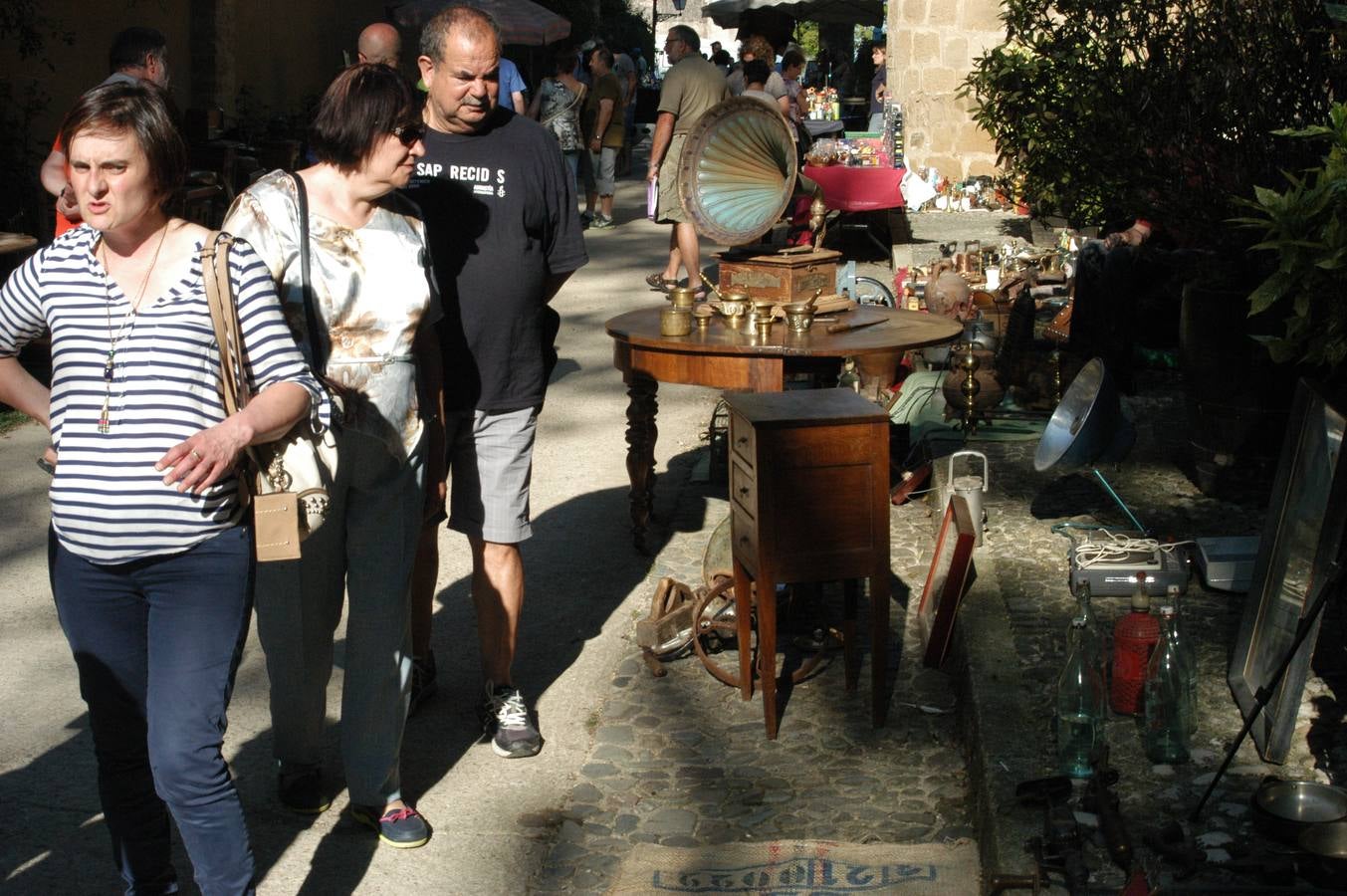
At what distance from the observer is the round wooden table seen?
17.4 ft

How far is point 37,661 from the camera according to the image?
200 inches

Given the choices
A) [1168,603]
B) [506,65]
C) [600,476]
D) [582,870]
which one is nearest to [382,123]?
[582,870]

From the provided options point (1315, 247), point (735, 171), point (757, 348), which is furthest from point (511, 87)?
point (1315, 247)

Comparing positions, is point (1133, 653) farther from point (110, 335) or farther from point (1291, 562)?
point (110, 335)

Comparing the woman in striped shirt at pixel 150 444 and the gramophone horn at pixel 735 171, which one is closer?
the woman in striped shirt at pixel 150 444

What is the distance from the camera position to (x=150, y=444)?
114 inches

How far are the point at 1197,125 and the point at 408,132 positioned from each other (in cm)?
425

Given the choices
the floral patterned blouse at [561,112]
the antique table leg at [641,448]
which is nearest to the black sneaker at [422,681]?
the antique table leg at [641,448]

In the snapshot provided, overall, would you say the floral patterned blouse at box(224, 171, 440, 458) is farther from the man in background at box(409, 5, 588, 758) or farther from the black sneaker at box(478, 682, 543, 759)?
the black sneaker at box(478, 682, 543, 759)

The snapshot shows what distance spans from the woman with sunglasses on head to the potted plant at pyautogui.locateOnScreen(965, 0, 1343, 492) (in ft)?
11.2

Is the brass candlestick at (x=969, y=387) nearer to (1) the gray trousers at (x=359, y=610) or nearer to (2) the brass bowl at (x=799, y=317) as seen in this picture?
(2) the brass bowl at (x=799, y=317)

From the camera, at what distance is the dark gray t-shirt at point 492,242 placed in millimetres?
4164

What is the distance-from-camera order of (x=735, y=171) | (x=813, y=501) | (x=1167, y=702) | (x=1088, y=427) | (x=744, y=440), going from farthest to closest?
1. (x=735, y=171)
2. (x=1088, y=427)
3. (x=744, y=440)
4. (x=813, y=501)
5. (x=1167, y=702)

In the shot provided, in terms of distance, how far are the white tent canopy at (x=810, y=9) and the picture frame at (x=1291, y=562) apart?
18.3 meters
